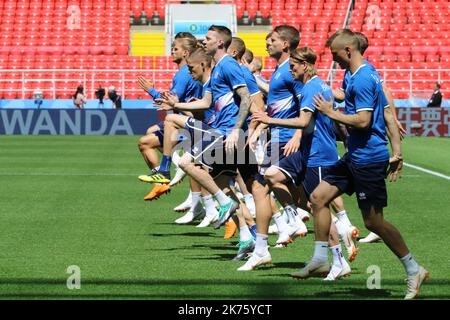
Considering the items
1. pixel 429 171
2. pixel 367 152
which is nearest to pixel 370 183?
pixel 367 152

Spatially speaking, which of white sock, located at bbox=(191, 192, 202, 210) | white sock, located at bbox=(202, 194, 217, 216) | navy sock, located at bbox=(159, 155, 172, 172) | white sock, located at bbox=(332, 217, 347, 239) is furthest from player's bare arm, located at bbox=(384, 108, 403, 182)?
navy sock, located at bbox=(159, 155, 172, 172)

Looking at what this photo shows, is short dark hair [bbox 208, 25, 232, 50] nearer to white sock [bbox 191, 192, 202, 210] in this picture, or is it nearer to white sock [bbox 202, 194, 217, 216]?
white sock [bbox 202, 194, 217, 216]

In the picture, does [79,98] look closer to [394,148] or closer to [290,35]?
[290,35]

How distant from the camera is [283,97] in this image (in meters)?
11.2

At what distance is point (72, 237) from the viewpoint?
12.6 m

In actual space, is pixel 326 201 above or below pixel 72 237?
above

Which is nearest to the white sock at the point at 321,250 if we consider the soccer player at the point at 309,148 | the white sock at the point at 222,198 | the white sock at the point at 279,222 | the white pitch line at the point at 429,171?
the soccer player at the point at 309,148

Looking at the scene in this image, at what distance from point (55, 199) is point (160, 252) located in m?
6.04

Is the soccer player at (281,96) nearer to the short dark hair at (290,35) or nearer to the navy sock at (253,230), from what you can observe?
the short dark hair at (290,35)

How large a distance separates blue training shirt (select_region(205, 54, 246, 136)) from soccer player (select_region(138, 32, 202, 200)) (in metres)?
2.38

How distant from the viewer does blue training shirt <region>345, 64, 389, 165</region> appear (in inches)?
335
